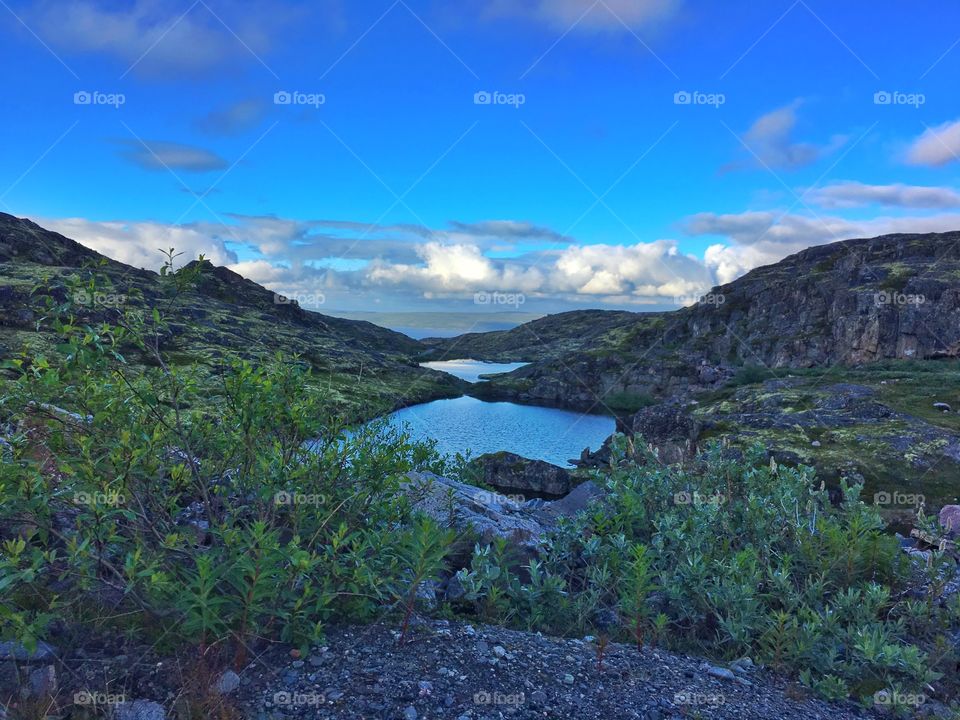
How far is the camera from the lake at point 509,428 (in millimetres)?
88375

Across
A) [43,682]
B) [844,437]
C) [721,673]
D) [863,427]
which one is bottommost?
[844,437]

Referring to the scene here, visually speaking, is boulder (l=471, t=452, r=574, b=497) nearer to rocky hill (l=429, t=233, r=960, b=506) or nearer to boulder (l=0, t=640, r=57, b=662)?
rocky hill (l=429, t=233, r=960, b=506)

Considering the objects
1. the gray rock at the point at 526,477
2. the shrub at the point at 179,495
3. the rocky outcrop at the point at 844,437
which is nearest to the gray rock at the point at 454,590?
the shrub at the point at 179,495

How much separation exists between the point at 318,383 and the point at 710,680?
8.47 metres

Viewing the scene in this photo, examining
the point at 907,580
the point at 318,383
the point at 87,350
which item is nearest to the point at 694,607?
the point at 907,580

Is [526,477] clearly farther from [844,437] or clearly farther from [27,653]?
[27,653]

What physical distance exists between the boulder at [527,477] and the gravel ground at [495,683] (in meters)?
48.0

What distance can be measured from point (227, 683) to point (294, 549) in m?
1.80

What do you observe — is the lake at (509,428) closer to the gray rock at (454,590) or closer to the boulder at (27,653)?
the gray rock at (454,590)

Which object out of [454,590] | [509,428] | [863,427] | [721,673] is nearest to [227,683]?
[454,590]

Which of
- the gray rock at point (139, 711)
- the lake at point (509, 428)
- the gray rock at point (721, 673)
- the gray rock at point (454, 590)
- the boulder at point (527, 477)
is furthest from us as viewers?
the lake at point (509, 428)

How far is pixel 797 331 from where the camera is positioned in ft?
505

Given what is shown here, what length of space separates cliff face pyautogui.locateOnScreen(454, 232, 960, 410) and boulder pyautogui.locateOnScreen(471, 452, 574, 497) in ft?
265

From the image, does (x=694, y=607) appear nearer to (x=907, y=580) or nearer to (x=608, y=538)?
(x=608, y=538)
